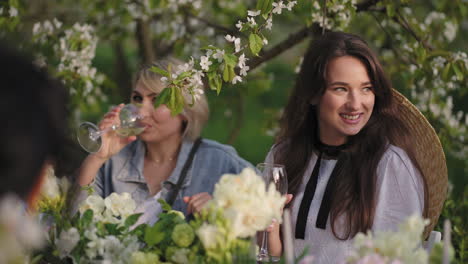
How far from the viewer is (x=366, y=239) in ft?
4.38

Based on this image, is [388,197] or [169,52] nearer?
[388,197]

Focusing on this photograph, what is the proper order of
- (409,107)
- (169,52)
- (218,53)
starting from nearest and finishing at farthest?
(218,53) < (409,107) < (169,52)

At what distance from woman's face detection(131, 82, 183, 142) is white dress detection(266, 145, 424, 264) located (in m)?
0.95

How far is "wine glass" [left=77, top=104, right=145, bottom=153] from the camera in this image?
269cm

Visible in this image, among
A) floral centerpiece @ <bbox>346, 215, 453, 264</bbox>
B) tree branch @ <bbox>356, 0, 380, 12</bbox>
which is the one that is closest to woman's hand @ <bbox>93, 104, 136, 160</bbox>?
tree branch @ <bbox>356, 0, 380, 12</bbox>

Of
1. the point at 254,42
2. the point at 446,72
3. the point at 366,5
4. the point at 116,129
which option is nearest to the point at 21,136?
the point at 254,42

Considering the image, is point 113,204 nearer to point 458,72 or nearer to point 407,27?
point 458,72

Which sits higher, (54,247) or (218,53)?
(218,53)

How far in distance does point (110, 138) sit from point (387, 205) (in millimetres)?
1433

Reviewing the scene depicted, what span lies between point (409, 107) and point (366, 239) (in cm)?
136

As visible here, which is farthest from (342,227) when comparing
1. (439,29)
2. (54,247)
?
(439,29)

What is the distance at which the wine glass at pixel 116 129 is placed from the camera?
106 inches

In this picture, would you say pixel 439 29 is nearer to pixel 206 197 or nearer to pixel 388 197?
pixel 388 197

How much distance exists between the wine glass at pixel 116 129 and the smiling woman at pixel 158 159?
6cm
